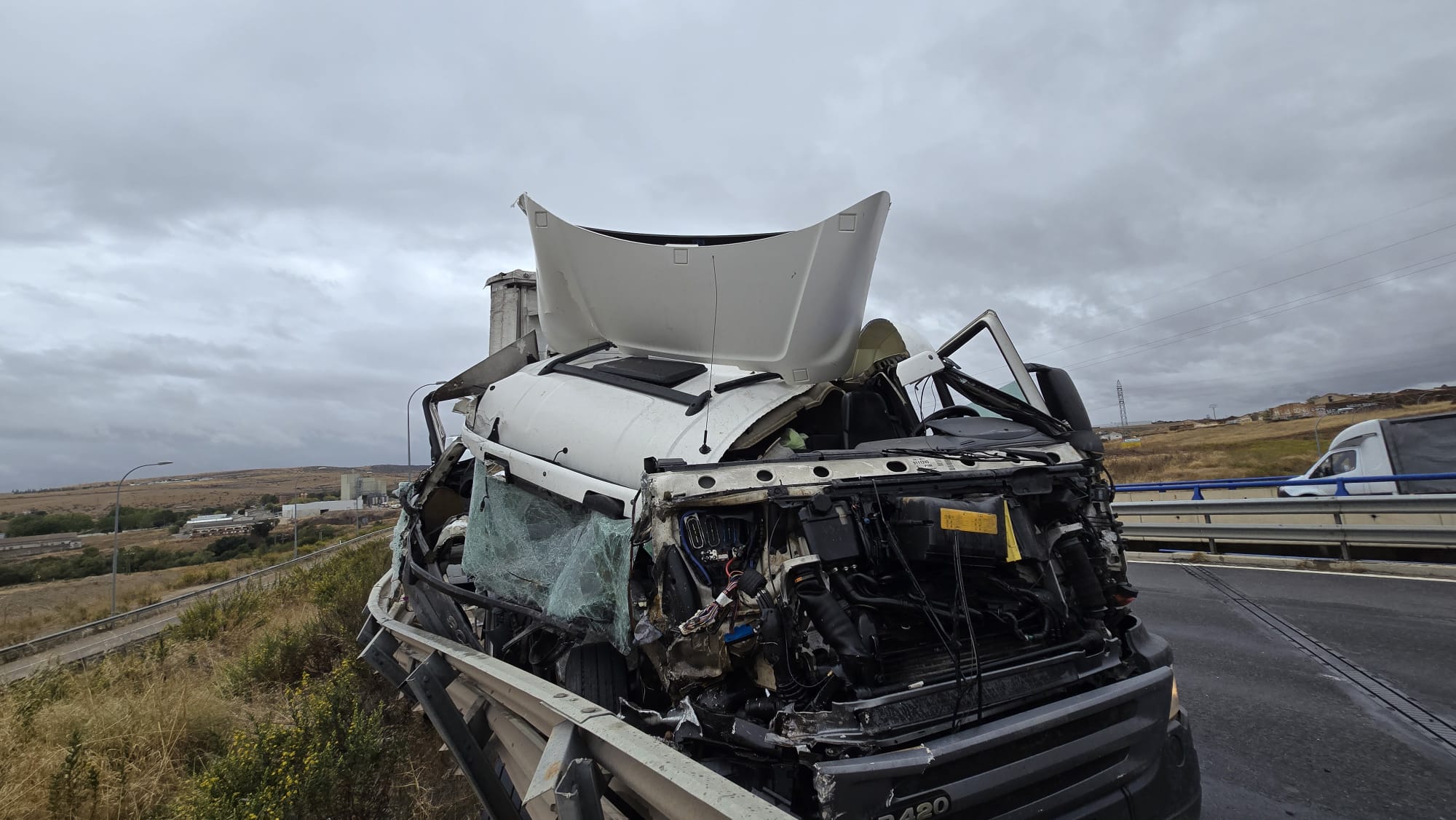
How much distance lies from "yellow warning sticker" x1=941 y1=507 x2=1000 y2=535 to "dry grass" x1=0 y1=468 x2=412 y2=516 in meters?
74.1

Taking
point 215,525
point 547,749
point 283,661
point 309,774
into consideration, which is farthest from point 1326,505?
point 215,525

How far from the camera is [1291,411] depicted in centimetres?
5312

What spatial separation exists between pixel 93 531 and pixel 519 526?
8386 centimetres

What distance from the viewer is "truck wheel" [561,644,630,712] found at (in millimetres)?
3293

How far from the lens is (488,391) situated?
5.77 m

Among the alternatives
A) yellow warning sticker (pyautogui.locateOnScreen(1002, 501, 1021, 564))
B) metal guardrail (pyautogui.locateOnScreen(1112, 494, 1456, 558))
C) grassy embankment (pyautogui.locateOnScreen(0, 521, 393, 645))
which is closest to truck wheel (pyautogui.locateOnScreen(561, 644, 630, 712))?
yellow warning sticker (pyautogui.locateOnScreen(1002, 501, 1021, 564))

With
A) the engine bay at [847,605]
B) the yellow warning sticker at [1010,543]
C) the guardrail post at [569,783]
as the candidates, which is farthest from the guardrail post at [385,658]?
the yellow warning sticker at [1010,543]

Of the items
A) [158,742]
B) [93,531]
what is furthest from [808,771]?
[93,531]

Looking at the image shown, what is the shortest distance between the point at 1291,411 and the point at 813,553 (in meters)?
67.2

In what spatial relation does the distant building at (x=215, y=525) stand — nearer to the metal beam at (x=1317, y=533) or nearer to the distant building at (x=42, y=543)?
the distant building at (x=42, y=543)

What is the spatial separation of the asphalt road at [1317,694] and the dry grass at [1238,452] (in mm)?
10202

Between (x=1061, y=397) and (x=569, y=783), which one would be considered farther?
(x=1061, y=397)

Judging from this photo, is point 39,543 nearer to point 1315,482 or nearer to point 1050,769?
point 1050,769

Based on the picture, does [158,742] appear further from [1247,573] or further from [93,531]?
[93,531]
